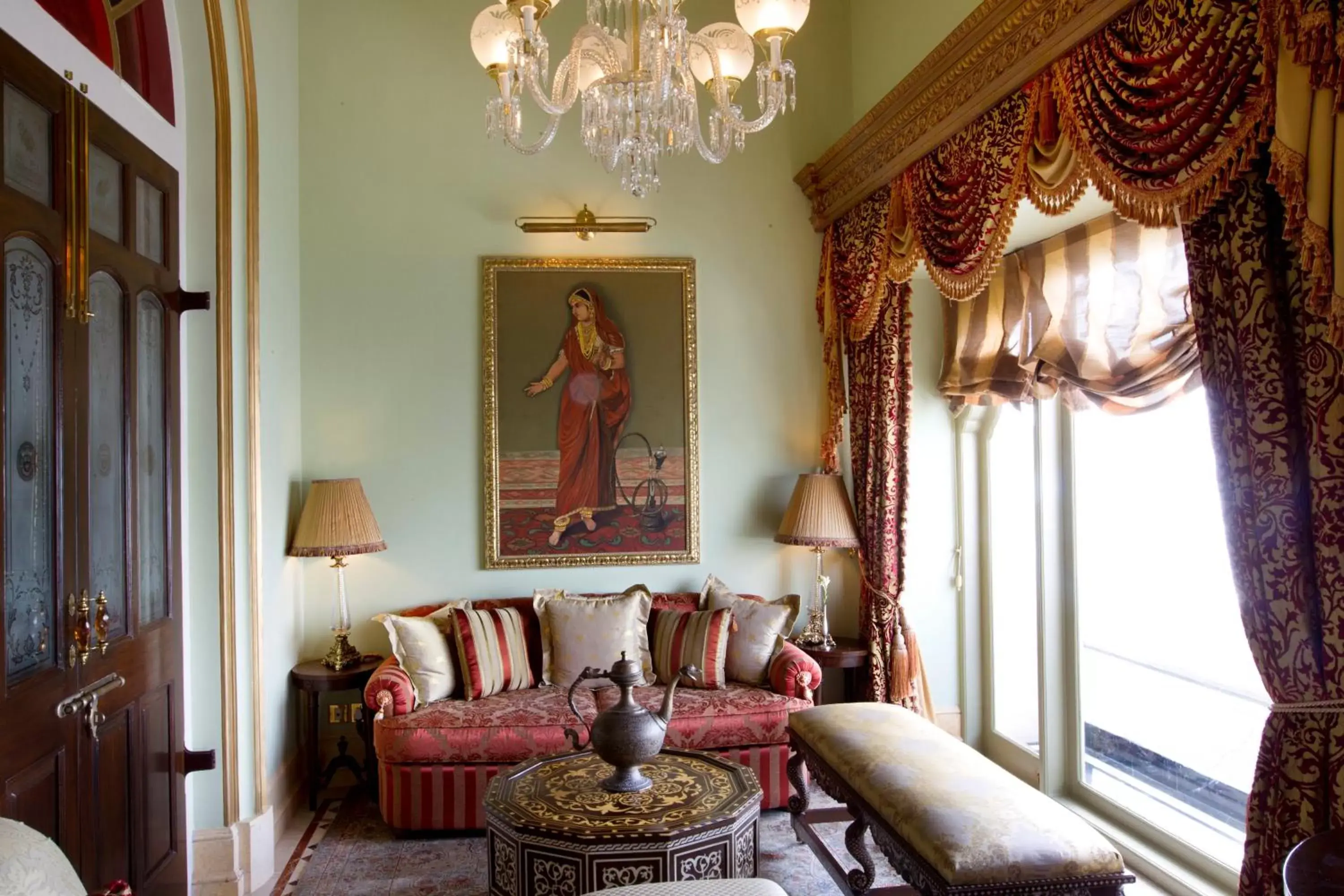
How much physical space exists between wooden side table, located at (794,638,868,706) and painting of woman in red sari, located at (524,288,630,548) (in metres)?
1.37

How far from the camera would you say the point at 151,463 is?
3.12 meters

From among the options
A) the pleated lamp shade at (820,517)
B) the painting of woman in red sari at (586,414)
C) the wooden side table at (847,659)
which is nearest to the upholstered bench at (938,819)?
the wooden side table at (847,659)

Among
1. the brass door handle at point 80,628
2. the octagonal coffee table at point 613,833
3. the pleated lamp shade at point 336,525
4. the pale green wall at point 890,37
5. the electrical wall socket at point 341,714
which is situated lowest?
the electrical wall socket at point 341,714

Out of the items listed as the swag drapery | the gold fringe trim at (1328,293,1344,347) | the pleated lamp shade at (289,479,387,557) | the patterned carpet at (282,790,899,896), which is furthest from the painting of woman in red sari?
the gold fringe trim at (1328,293,1344,347)

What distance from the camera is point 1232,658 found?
3.46 metres

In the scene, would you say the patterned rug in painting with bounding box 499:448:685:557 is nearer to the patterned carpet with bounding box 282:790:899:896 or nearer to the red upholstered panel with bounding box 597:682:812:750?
the red upholstered panel with bounding box 597:682:812:750

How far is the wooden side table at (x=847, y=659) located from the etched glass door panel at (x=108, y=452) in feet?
10.1

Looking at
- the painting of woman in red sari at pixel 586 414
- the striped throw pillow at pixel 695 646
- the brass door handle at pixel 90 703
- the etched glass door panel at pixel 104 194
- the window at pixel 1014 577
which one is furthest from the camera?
the painting of woman in red sari at pixel 586 414

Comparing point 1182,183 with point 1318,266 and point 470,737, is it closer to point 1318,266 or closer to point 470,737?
point 1318,266

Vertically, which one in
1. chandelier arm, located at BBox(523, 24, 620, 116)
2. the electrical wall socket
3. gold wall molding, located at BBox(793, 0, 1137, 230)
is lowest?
the electrical wall socket

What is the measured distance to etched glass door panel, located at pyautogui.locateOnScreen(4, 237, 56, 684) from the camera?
89.9 inches

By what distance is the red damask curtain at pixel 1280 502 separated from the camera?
212 centimetres

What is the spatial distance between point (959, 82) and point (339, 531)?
3372 mm

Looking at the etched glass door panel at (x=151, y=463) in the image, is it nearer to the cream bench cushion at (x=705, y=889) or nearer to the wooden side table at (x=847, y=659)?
the cream bench cushion at (x=705, y=889)
